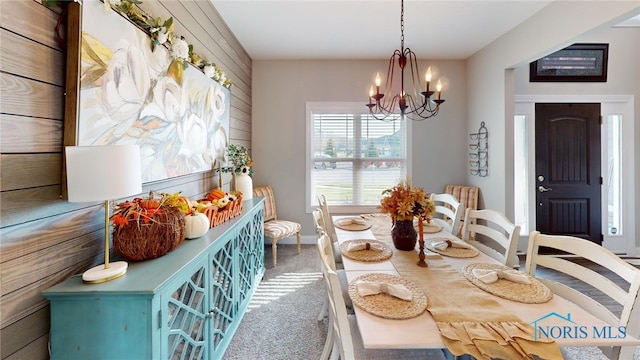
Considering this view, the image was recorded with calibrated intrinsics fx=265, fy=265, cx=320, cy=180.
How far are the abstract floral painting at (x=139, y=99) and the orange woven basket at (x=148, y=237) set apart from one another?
39 centimetres

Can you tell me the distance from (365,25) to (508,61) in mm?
1781

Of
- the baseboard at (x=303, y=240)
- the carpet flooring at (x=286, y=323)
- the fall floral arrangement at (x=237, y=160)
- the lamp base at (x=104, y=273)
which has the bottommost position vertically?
the carpet flooring at (x=286, y=323)

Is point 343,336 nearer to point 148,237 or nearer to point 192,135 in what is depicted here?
point 148,237

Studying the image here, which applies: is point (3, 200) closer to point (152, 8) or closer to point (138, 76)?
point (138, 76)

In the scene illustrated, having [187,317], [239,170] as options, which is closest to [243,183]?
[239,170]

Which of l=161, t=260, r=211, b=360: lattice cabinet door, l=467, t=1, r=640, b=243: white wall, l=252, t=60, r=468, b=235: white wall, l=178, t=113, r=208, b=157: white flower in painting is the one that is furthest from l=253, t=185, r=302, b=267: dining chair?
l=467, t=1, r=640, b=243: white wall

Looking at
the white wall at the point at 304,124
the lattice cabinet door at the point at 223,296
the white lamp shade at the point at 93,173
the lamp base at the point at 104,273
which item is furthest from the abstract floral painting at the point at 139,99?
the white wall at the point at 304,124

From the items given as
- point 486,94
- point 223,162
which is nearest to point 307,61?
point 223,162

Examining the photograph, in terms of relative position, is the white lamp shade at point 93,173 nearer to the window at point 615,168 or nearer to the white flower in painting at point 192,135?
the white flower in painting at point 192,135

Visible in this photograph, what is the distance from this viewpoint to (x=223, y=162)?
286cm

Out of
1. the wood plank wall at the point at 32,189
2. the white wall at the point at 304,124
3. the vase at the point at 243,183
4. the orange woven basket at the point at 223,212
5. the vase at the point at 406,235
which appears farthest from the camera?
the white wall at the point at 304,124

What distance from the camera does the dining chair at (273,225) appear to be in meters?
3.30

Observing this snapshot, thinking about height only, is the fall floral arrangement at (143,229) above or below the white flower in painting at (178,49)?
below

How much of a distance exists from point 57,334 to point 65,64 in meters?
1.06
